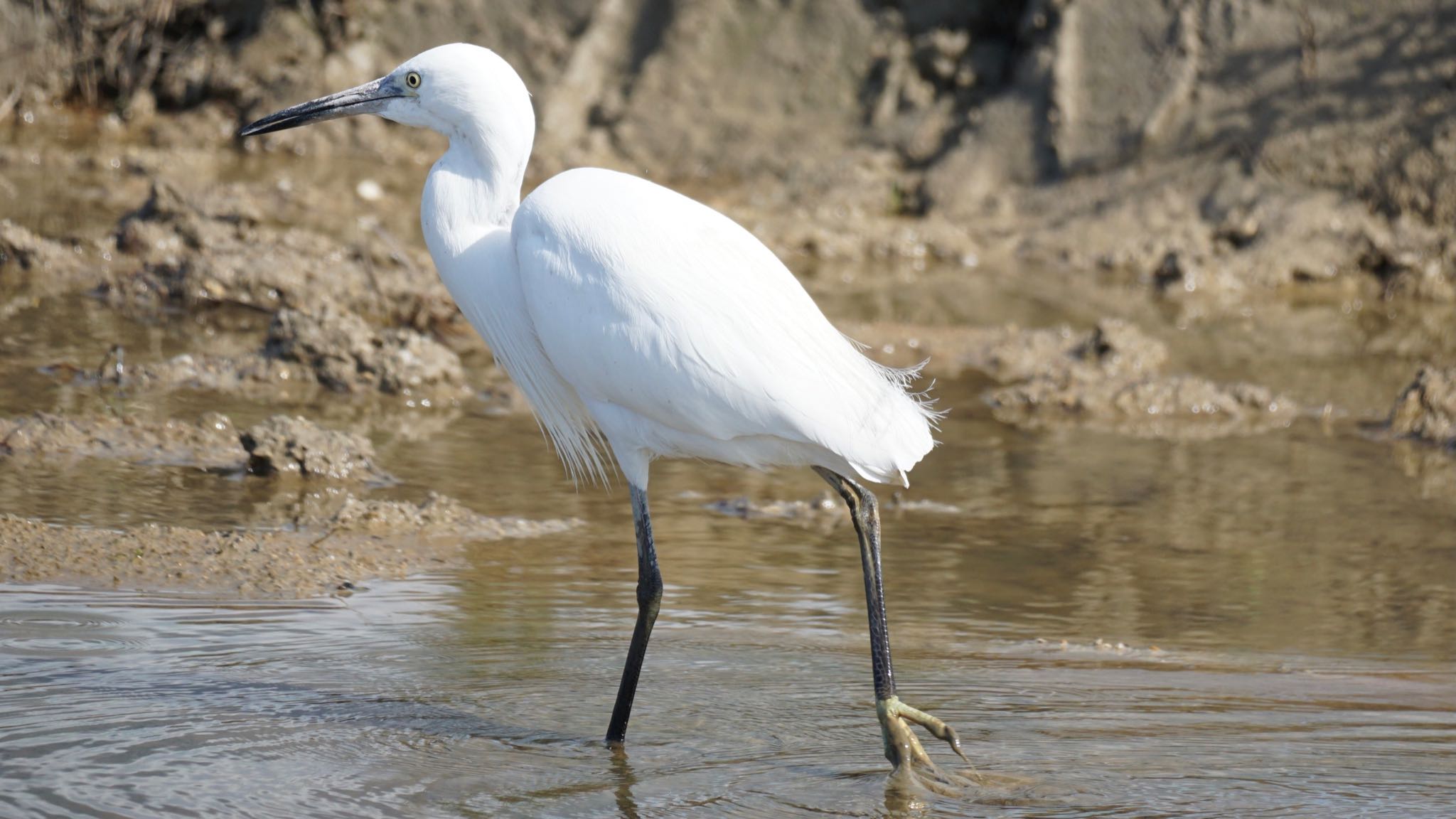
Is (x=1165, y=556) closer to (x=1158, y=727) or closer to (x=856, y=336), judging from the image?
(x=1158, y=727)

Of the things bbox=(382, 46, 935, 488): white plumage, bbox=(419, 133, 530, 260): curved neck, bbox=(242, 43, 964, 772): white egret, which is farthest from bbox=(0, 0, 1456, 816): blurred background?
bbox=(419, 133, 530, 260): curved neck

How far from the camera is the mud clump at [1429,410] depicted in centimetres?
704

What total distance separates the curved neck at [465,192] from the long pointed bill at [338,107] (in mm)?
206

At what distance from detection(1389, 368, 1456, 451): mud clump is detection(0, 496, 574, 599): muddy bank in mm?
4118

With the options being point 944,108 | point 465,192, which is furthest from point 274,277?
point 944,108

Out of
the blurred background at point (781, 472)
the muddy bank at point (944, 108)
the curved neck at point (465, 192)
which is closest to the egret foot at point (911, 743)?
the blurred background at point (781, 472)

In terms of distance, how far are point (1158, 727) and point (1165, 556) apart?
157 cm

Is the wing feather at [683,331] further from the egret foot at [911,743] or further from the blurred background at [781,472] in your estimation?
the blurred background at [781,472]

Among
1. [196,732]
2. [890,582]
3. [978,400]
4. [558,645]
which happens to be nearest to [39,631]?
[196,732]

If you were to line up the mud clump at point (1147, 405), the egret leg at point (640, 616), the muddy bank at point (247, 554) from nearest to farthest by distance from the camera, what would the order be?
the egret leg at point (640, 616), the muddy bank at point (247, 554), the mud clump at point (1147, 405)

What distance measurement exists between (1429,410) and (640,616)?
4.50 m

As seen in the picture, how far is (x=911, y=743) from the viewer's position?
3.74 meters

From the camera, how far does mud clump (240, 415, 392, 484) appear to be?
221 inches

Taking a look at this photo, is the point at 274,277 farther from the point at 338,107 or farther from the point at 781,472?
the point at 338,107
